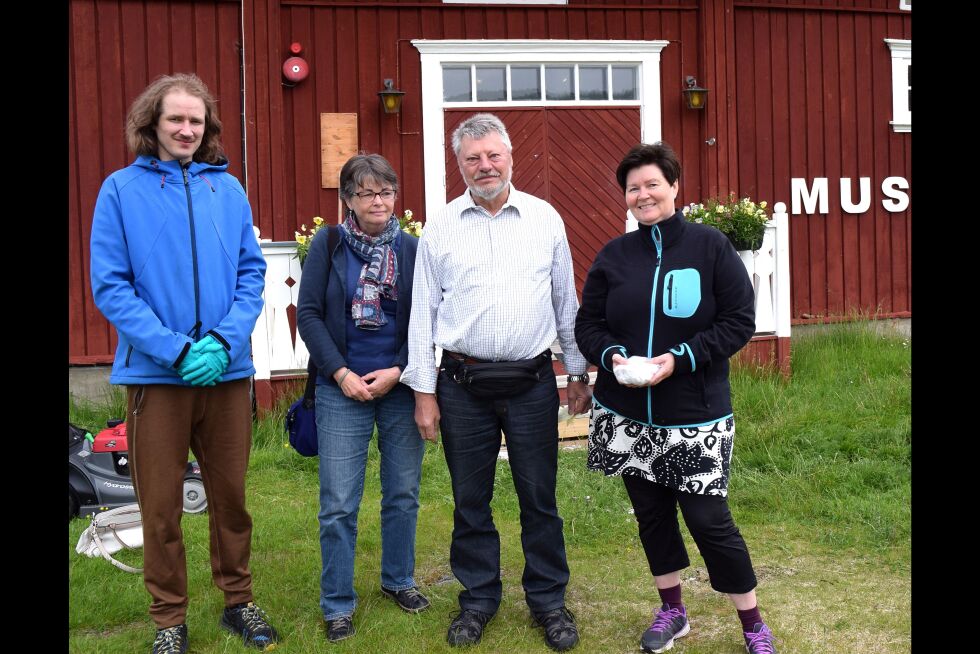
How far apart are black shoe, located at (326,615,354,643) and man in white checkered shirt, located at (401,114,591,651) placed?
15.3 inches

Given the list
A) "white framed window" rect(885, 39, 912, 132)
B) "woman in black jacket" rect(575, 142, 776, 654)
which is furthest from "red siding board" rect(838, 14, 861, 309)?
"woman in black jacket" rect(575, 142, 776, 654)

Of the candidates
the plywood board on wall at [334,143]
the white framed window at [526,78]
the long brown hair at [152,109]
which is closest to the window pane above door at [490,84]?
the white framed window at [526,78]

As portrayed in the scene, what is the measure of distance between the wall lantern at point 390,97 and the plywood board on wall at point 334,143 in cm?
31

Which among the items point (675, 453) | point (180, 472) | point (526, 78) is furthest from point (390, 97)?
point (675, 453)

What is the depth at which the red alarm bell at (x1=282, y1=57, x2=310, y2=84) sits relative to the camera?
26.9ft

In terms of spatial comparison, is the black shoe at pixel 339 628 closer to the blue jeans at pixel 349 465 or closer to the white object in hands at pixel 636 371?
the blue jeans at pixel 349 465

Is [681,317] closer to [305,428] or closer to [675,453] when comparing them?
[675,453]

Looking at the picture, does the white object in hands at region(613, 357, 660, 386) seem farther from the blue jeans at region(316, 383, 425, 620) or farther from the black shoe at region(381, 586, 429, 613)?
the black shoe at region(381, 586, 429, 613)

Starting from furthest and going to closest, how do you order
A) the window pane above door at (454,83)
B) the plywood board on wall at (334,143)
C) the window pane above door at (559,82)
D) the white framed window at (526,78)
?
the window pane above door at (559,82), the window pane above door at (454,83), the white framed window at (526,78), the plywood board on wall at (334,143)

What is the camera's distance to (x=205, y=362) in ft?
10.5

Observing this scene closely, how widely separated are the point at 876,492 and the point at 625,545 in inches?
59.5

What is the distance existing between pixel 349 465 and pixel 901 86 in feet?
27.5

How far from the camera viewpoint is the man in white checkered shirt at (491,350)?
135 inches

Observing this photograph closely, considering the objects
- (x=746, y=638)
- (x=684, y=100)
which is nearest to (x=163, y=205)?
(x=746, y=638)
